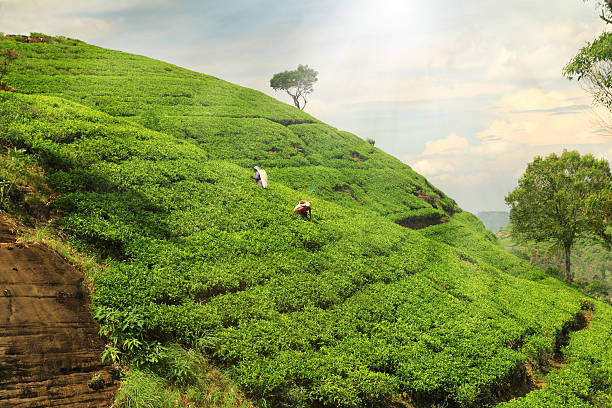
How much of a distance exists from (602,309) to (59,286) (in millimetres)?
24925

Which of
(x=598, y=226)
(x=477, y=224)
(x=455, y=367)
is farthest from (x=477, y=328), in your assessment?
(x=477, y=224)

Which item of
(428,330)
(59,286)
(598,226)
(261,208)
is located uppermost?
(598,226)

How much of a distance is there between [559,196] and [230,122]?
1076 inches

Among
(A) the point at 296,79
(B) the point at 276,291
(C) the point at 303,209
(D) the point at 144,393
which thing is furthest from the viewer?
(A) the point at 296,79

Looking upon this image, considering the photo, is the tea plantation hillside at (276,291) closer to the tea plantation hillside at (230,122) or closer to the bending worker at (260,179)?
the bending worker at (260,179)

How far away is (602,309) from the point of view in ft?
58.7

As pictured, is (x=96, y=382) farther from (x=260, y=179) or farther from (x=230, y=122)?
(x=230, y=122)

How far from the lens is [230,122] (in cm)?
2620

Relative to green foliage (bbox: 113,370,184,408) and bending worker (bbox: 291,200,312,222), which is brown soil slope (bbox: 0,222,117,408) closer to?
green foliage (bbox: 113,370,184,408)

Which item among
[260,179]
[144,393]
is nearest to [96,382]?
[144,393]

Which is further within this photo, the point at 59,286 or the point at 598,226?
the point at 598,226

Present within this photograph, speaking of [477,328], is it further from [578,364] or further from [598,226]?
[598,226]

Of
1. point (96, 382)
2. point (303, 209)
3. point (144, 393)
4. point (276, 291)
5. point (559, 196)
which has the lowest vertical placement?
point (144, 393)

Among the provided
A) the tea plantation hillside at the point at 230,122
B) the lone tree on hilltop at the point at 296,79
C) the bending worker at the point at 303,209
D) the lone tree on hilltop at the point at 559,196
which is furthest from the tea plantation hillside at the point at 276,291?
the lone tree on hilltop at the point at 296,79
